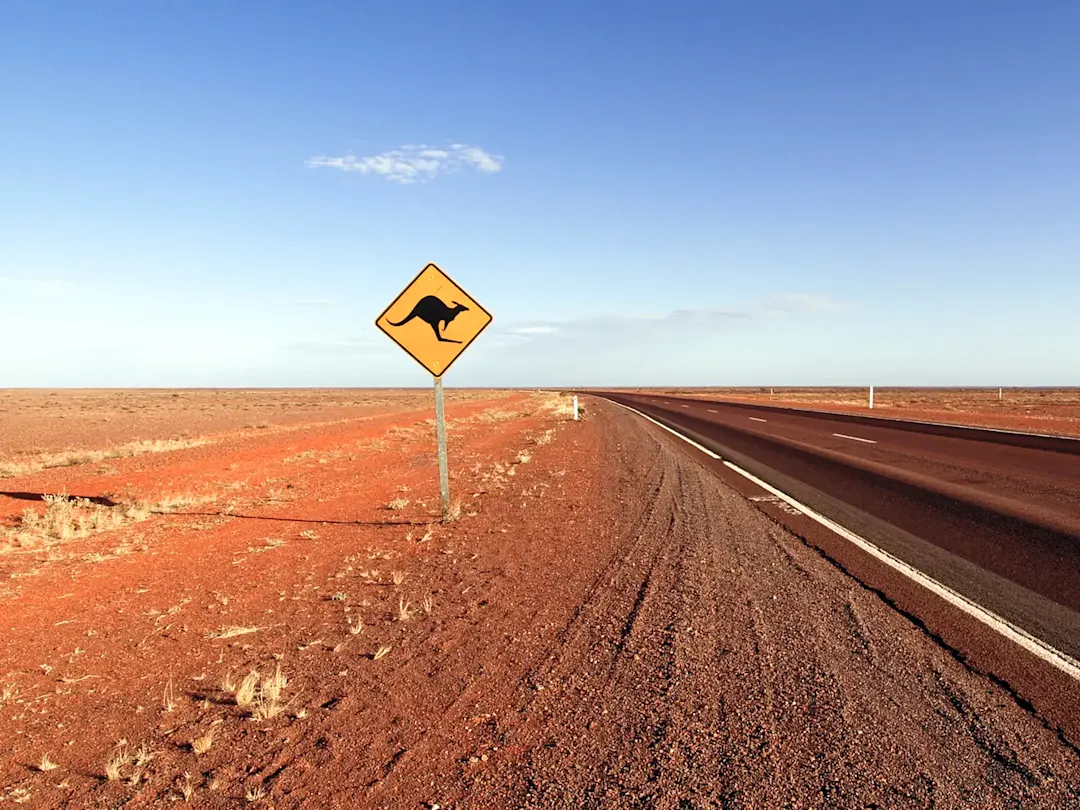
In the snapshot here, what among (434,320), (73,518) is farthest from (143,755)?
(73,518)

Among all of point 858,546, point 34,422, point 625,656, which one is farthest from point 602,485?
point 34,422

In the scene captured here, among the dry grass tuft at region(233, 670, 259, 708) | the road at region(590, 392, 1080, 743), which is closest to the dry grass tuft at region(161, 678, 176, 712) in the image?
the dry grass tuft at region(233, 670, 259, 708)

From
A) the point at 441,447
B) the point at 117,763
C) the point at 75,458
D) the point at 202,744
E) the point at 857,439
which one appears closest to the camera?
the point at 117,763

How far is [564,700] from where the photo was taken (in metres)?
3.54

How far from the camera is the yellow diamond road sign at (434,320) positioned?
8.32m

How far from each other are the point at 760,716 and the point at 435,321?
6.34m

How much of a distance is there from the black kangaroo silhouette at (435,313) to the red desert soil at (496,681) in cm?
277

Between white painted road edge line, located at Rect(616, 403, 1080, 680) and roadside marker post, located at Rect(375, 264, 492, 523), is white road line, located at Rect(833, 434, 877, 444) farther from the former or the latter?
roadside marker post, located at Rect(375, 264, 492, 523)

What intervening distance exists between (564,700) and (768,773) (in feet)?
3.75

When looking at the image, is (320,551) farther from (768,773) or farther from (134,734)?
(768,773)

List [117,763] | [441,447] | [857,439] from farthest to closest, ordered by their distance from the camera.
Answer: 1. [857,439]
2. [441,447]
3. [117,763]

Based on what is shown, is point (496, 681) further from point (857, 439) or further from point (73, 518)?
point (857, 439)

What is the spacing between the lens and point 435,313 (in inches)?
331

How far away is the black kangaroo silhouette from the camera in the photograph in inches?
329
